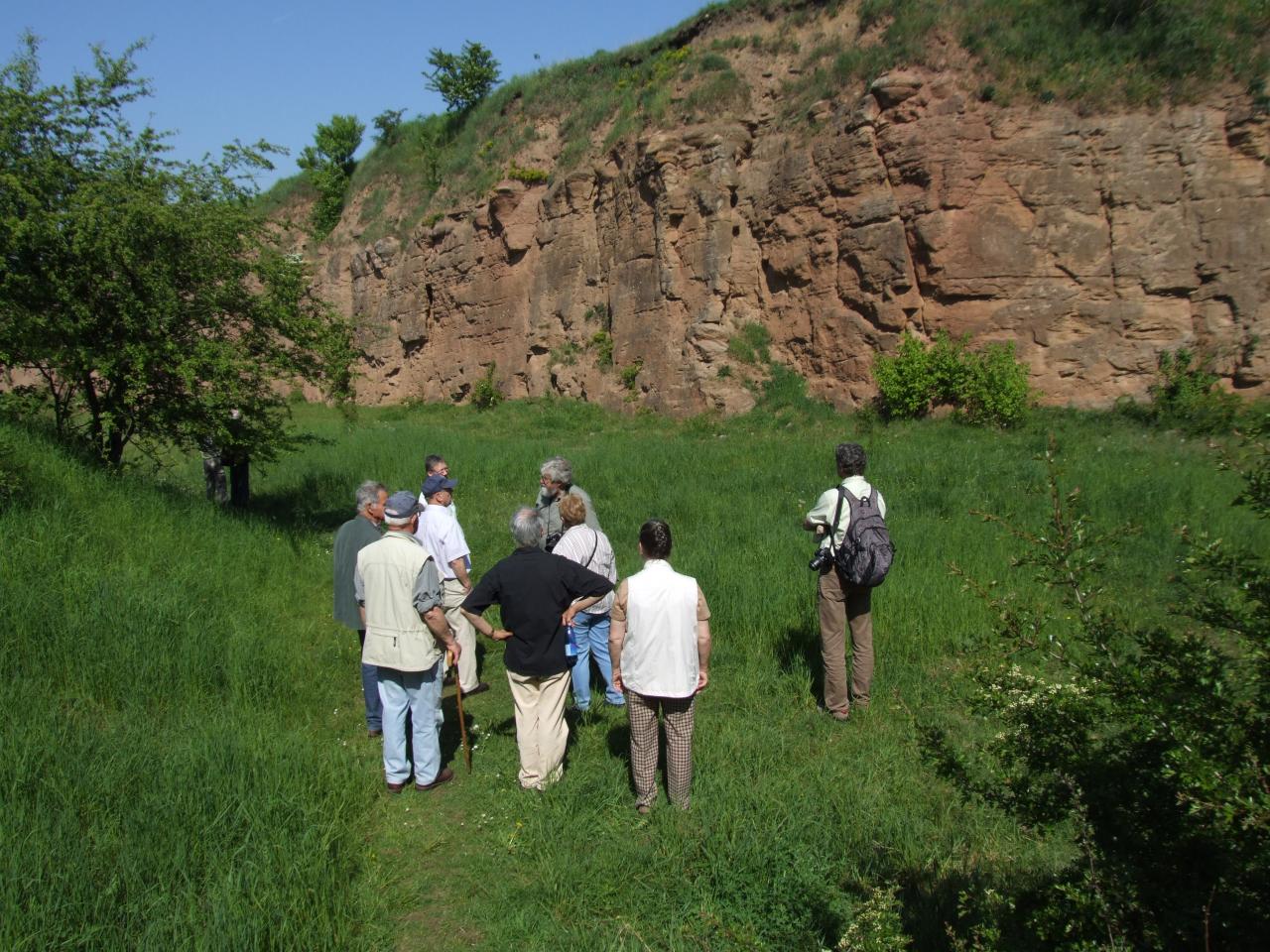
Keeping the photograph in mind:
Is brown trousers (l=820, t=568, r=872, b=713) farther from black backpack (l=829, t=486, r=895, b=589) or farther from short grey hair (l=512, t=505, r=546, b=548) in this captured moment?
short grey hair (l=512, t=505, r=546, b=548)

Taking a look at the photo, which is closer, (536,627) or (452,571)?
(536,627)

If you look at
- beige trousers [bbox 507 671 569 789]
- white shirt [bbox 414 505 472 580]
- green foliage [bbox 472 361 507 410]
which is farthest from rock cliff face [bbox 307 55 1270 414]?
beige trousers [bbox 507 671 569 789]

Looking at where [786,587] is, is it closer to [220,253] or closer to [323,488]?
[220,253]

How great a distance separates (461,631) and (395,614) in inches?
58.8

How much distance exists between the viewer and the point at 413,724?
4832 mm

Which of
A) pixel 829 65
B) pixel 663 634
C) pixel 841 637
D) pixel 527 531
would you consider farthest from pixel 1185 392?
pixel 527 531

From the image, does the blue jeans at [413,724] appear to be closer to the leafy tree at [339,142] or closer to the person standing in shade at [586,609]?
the person standing in shade at [586,609]

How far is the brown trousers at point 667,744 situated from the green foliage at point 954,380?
36.4 ft

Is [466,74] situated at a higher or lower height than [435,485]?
higher

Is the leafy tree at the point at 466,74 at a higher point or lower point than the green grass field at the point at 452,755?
higher

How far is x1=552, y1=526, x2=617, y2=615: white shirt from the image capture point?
5.44 m

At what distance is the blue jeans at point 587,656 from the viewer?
5.76 m

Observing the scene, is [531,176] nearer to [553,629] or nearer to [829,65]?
[829,65]

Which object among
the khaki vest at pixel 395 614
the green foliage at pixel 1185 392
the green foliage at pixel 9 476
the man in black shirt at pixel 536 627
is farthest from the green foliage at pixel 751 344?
the khaki vest at pixel 395 614
